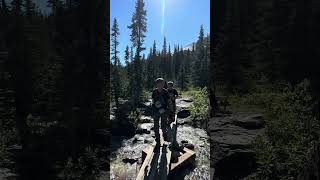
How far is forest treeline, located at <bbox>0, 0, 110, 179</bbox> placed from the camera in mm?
13695

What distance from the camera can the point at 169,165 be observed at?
10727 millimetres

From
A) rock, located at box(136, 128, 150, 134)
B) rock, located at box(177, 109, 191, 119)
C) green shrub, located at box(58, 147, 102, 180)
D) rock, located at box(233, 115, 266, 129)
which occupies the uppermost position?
rock, located at box(233, 115, 266, 129)

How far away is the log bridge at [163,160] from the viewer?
33.0 feet

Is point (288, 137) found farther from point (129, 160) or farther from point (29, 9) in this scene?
point (29, 9)

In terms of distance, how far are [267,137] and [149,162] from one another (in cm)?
372

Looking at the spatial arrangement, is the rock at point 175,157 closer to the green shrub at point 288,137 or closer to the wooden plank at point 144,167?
the wooden plank at point 144,167

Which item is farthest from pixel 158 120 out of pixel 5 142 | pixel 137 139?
pixel 137 139

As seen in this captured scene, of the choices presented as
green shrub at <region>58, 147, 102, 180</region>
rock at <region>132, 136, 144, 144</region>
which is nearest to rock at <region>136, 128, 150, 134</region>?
rock at <region>132, 136, 144, 144</region>

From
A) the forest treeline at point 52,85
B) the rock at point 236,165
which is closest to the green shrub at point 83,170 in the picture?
the forest treeline at point 52,85

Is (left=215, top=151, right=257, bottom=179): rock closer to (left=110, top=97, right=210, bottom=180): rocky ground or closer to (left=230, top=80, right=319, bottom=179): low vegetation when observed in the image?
(left=110, top=97, right=210, bottom=180): rocky ground

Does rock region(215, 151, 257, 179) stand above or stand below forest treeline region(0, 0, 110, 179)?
below

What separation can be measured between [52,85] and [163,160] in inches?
238

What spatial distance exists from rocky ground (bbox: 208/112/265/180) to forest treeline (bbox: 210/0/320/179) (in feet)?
2.14

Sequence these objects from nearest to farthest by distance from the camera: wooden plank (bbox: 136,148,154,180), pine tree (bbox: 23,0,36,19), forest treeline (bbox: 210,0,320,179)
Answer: forest treeline (bbox: 210,0,320,179), wooden plank (bbox: 136,148,154,180), pine tree (bbox: 23,0,36,19)
